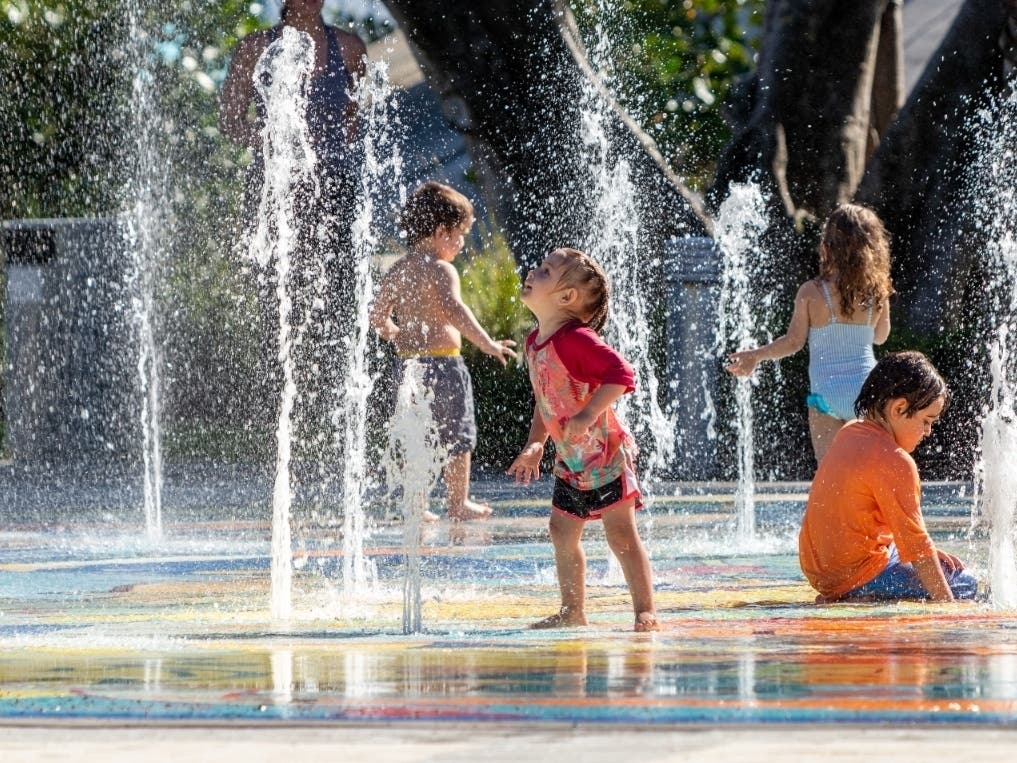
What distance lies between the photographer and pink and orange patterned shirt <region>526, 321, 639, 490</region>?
5.05m

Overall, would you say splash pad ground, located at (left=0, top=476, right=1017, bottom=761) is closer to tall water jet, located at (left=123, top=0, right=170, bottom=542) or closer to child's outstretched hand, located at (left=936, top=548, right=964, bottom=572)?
child's outstretched hand, located at (left=936, top=548, right=964, bottom=572)

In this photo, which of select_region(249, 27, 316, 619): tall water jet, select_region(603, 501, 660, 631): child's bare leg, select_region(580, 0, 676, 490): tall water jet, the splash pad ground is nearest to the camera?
the splash pad ground

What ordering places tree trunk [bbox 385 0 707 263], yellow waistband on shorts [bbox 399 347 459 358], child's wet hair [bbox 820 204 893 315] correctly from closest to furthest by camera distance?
child's wet hair [bbox 820 204 893 315]
yellow waistband on shorts [bbox 399 347 459 358]
tree trunk [bbox 385 0 707 263]

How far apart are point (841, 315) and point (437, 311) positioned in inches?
81.5

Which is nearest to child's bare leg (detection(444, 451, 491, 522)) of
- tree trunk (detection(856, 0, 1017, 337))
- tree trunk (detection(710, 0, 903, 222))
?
tree trunk (detection(856, 0, 1017, 337))

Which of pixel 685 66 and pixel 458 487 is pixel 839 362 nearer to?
pixel 458 487

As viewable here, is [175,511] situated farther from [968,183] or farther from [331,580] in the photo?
[968,183]

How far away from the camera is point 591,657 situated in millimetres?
4082

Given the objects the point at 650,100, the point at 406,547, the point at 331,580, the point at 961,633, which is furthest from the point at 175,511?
the point at 650,100

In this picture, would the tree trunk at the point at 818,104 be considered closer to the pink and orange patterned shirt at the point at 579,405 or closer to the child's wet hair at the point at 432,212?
the child's wet hair at the point at 432,212

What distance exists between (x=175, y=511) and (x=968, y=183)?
19.7 ft

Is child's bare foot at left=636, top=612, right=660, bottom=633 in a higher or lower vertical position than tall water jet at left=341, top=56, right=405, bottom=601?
lower

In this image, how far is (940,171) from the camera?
12.7 meters

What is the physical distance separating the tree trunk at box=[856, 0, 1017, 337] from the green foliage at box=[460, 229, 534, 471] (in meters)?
2.48
